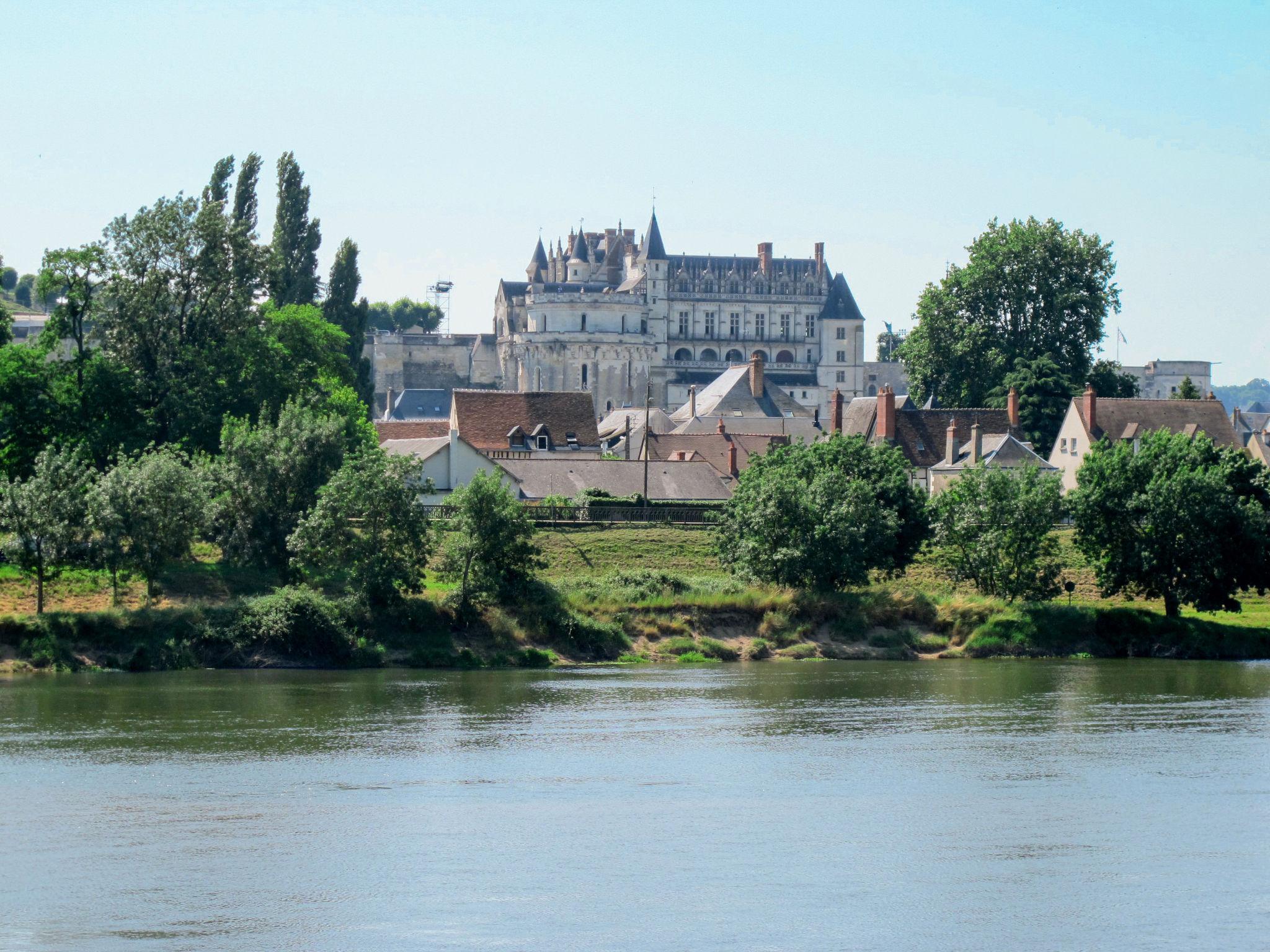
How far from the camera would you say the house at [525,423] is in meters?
67.9

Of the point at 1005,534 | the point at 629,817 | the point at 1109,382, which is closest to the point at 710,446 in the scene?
the point at 1109,382

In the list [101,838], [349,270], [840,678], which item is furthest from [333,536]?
[349,270]

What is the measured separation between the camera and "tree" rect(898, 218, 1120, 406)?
8069cm

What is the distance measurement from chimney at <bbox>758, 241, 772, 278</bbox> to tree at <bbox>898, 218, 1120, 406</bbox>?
61.9 meters

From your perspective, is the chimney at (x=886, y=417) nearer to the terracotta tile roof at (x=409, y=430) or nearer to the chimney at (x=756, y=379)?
the terracotta tile roof at (x=409, y=430)

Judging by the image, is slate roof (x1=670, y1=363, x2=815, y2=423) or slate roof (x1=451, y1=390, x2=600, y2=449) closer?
slate roof (x1=451, y1=390, x2=600, y2=449)

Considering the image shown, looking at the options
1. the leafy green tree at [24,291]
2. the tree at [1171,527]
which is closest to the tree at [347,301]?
the tree at [1171,527]

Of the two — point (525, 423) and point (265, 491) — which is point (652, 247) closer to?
point (525, 423)

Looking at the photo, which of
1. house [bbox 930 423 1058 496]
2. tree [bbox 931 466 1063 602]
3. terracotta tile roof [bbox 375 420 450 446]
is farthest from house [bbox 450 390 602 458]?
tree [bbox 931 466 1063 602]

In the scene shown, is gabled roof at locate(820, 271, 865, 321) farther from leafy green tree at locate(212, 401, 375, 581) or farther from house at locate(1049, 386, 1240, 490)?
leafy green tree at locate(212, 401, 375, 581)

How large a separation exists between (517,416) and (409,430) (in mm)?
6851

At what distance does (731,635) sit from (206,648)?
1209cm

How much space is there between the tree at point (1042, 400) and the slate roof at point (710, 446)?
10.9 metres

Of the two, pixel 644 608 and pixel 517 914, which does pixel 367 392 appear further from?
pixel 517 914
